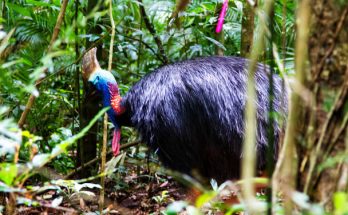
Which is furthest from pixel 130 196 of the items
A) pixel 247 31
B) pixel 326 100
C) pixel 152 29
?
pixel 326 100

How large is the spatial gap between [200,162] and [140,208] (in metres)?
0.78

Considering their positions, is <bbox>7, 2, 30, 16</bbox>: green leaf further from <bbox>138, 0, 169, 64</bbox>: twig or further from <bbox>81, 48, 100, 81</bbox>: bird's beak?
<bbox>138, 0, 169, 64</bbox>: twig

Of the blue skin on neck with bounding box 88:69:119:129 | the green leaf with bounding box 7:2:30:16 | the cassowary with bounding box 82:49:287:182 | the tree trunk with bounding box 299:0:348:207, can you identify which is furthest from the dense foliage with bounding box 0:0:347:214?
the tree trunk with bounding box 299:0:348:207

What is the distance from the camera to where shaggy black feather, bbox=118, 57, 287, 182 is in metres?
2.76

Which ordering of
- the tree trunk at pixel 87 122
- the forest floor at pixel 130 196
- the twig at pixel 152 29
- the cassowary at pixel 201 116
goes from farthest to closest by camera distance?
1. the twig at pixel 152 29
2. the tree trunk at pixel 87 122
3. the forest floor at pixel 130 196
4. the cassowary at pixel 201 116

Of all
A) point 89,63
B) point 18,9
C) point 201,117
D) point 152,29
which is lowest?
point 201,117

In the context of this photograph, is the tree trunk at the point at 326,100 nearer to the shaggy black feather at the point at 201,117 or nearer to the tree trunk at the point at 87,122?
the shaggy black feather at the point at 201,117

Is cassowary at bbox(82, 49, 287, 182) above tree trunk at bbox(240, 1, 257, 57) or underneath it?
underneath

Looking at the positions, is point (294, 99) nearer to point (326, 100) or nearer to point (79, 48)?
point (326, 100)

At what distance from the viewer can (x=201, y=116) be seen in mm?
2805

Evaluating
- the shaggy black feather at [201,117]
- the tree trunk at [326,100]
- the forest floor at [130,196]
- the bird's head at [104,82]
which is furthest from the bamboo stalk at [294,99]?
the bird's head at [104,82]

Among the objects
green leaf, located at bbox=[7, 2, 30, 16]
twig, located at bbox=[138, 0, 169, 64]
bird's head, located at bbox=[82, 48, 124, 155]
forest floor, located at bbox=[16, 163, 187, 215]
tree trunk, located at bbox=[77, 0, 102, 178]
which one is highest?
green leaf, located at bbox=[7, 2, 30, 16]

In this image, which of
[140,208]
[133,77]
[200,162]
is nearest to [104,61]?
[133,77]

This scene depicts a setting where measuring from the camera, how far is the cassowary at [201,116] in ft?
9.05
